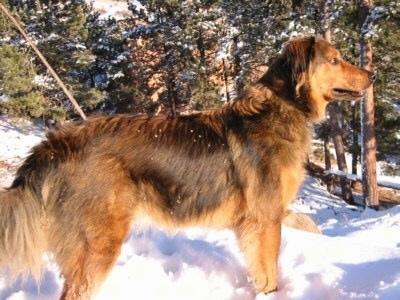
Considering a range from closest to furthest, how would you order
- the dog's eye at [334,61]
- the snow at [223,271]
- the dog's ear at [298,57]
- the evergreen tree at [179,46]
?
the snow at [223,271]
the dog's ear at [298,57]
the dog's eye at [334,61]
the evergreen tree at [179,46]

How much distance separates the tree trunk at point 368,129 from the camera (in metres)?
13.8

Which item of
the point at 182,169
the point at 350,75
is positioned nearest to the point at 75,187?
the point at 182,169

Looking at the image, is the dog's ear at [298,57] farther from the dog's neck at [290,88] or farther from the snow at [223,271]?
the snow at [223,271]

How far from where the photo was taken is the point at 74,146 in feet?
11.6

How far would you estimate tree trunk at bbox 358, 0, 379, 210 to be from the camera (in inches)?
542

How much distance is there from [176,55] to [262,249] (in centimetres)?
2189

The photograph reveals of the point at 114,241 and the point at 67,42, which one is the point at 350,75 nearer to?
the point at 114,241

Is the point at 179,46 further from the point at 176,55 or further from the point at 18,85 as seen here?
the point at 18,85

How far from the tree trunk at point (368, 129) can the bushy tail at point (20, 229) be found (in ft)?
40.6

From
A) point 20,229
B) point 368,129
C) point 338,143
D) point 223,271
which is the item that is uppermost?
point 20,229

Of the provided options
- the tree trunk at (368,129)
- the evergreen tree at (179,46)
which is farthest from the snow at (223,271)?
the evergreen tree at (179,46)

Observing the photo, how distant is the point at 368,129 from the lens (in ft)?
47.0

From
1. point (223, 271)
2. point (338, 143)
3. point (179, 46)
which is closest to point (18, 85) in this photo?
point (179, 46)

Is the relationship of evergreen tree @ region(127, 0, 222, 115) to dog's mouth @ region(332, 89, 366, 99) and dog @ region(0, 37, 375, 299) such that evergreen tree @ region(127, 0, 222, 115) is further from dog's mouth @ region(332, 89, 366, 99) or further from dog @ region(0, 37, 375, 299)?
dog @ region(0, 37, 375, 299)
